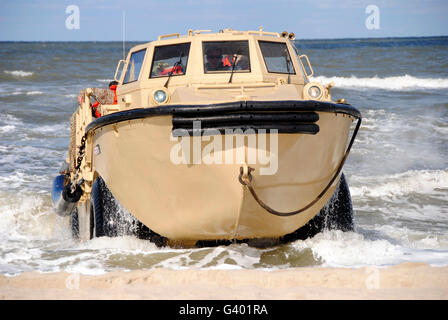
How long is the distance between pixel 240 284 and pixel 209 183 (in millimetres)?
887

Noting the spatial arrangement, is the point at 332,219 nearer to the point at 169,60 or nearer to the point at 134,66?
the point at 169,60

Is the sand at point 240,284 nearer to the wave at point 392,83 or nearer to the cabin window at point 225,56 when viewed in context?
the cabin window at point 225,56

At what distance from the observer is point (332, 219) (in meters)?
5.80

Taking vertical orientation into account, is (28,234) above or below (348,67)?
below

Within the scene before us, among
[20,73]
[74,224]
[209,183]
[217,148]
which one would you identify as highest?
[20,73]

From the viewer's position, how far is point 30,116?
15.8 m

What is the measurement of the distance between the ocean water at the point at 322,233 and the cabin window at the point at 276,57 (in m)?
1.59

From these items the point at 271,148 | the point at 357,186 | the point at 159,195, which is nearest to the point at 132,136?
the point at 159,195

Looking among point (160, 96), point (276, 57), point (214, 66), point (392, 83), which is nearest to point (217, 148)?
point (160, 96)

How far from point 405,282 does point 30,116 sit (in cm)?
1345

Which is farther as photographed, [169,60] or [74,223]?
[74,223]
